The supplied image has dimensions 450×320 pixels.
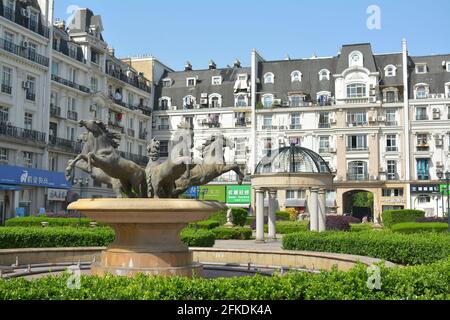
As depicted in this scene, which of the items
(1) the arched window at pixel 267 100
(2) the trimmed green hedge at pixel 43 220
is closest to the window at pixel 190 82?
(1) the arched window at pixel 267 100

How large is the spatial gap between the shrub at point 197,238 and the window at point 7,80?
93.6ft

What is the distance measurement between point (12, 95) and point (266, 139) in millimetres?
31100

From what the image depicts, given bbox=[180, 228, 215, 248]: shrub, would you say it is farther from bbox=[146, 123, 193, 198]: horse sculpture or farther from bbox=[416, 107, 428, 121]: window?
bbox=[416, 107, 428, 121]: window

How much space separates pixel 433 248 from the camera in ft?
49.3

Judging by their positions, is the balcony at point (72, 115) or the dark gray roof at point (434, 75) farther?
the dark gray roof at point (434, 75)

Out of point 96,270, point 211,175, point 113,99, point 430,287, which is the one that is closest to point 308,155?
point 211,175

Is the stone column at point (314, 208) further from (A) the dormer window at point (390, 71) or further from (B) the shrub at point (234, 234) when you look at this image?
(A) the dormer window at point (390, 71)

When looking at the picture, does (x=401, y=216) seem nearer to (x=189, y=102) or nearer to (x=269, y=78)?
(x=269, y=78)

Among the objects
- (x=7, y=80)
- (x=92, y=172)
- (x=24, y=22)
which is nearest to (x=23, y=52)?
(x=24, y=22)

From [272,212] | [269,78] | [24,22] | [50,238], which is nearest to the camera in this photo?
[50,238]

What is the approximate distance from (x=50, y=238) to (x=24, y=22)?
32.2 meters

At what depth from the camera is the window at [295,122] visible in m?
65.1

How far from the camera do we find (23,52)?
4488 cm

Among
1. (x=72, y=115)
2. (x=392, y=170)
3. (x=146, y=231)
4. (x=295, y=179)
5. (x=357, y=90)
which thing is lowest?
(x=146, y=231)
